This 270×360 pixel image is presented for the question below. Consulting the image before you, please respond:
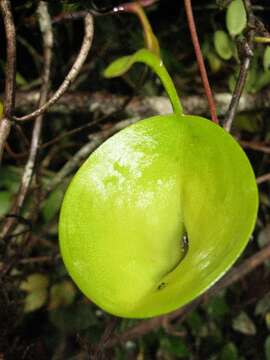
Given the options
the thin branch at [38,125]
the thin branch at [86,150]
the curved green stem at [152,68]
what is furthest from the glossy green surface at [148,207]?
the thin branch at [86,150]

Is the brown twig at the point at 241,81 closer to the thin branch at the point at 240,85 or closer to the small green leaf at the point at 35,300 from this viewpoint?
the thin branch at the point at 240,85

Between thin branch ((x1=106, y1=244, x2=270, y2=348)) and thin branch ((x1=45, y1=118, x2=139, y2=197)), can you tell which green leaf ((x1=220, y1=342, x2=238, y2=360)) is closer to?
thin branch ((x1=106, y1=244, x2=270, y2=348))

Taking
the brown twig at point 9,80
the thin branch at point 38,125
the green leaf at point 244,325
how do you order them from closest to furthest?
the brown twig at point 9,80 → the thin branch at point 38,125 → the green leaf at point 244,325

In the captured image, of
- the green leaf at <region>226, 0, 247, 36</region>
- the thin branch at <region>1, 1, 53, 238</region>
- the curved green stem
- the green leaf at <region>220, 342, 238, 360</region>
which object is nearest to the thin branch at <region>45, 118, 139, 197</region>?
the thin branch at <region>1, 1, 53, 238</region>

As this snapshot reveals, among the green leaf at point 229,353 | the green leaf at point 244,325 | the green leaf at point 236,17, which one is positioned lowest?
the green leaf at point 244,325

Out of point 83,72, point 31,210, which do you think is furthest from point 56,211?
point 83,72

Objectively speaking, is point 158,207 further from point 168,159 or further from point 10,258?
point 10,258
